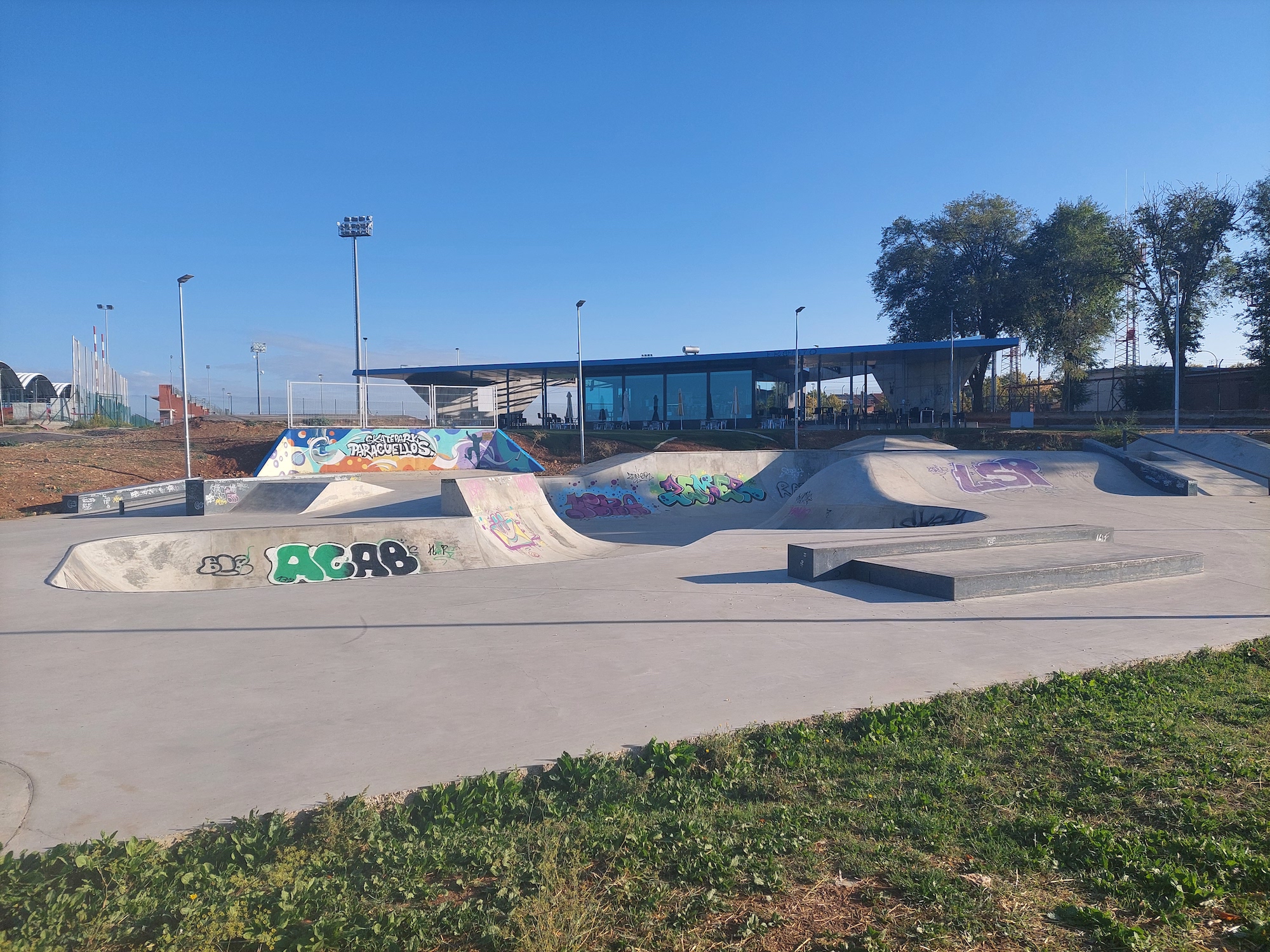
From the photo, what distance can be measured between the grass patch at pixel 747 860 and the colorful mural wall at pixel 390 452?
964 inches

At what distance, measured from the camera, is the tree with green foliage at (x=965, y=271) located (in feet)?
149

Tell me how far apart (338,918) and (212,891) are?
0.72 meters

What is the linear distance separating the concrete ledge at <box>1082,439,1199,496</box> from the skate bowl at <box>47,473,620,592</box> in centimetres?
1935

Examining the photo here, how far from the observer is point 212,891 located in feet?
10.3

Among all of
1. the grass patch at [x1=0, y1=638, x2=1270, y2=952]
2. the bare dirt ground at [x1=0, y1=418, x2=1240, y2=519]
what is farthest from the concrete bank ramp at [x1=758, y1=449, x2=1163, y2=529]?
the grass patch at [x1=0, y1=638, x2=1270, y2=952]

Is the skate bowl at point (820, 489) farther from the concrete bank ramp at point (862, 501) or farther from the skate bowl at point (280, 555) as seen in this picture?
the skate bowl at point (280, 555)

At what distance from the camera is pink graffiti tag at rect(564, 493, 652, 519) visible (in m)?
23.4

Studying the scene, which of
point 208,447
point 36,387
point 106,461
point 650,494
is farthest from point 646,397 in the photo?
point 36,387

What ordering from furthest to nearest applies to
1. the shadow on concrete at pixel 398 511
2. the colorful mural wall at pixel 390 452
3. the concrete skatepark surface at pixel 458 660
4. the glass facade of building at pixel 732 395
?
the glass facade of building at pixel 732 395, the colorful mural wall at pixel 390 452, the shadow on concrete at pixel 398 511, the concrete skatepark surface at pixel 458 660

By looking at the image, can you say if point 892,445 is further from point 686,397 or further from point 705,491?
point 686,397

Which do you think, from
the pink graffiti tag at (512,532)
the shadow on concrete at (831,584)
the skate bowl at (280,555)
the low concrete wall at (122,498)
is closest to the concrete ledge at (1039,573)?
the shadow on concrete at (831,584)

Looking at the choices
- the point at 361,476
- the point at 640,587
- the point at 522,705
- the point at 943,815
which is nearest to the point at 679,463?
the point at 361,476

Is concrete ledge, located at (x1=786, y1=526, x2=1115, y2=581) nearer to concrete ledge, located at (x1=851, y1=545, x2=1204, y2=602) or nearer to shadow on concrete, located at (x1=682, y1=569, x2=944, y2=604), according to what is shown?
shadow on concrete, located at (x1=682, y1=569, x2=944, y2=604)

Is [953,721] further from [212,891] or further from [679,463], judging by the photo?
[679,463]
